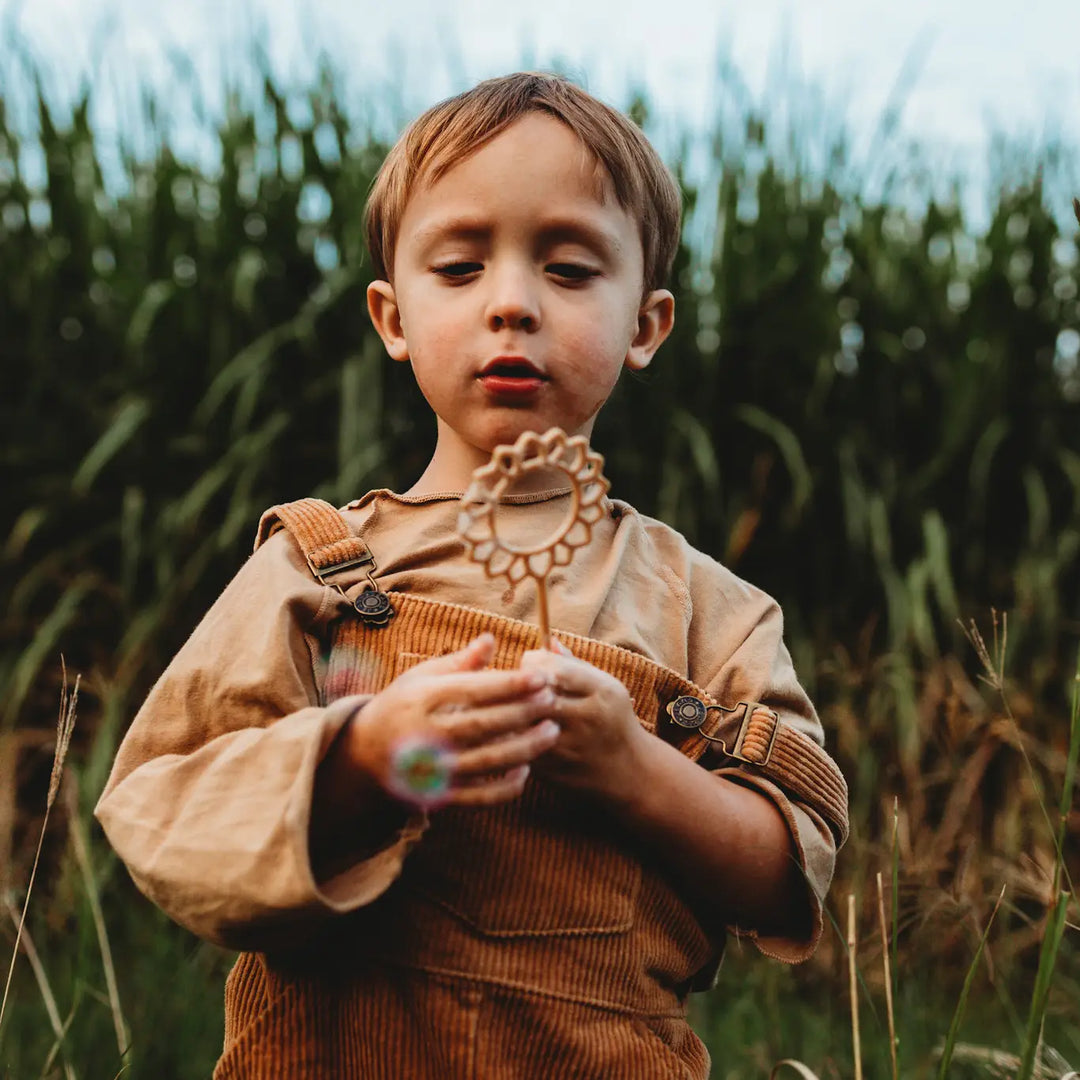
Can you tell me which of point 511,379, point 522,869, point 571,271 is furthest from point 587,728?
point 571,271

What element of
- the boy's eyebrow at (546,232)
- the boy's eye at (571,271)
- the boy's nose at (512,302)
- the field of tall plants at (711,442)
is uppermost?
the boy's eyebrow at (546,232)

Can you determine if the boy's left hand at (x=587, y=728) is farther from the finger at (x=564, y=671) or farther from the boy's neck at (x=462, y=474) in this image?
the boy's neck at (x=462, y=474)

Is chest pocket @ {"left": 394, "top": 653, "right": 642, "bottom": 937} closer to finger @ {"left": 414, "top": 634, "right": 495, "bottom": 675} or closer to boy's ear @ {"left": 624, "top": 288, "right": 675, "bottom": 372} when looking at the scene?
finger @ {"left": 414, "top": 634, "right": 495, "bottom": 675}

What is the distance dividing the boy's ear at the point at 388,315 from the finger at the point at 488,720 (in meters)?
0.65

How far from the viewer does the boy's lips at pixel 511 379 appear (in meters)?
1.38

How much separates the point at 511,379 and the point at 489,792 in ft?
1.60

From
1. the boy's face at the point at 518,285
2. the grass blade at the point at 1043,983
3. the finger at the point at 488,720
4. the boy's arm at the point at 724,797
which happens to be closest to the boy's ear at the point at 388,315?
the boy's face at the point at 518,285

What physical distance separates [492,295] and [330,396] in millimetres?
2048

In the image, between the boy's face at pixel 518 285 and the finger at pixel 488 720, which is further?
the boy's face at pixel 518 285

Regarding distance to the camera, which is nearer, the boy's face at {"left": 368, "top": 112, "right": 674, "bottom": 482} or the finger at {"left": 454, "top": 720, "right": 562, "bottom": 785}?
the finger at {"left": 454, "top": 720, "right": 562, "bottom": 785}

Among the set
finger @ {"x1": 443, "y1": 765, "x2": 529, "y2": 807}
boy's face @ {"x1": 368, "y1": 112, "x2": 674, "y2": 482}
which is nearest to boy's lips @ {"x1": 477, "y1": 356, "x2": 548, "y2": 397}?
boy's face @ {"x1": 368, "y1": 112, "x2": 674, "y2": 482}

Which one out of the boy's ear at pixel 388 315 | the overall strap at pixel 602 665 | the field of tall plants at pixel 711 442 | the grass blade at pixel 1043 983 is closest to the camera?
the grass blade at pixel 1043 983

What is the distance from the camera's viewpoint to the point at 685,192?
3609 mm

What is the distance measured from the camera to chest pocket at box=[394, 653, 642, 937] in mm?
1220
